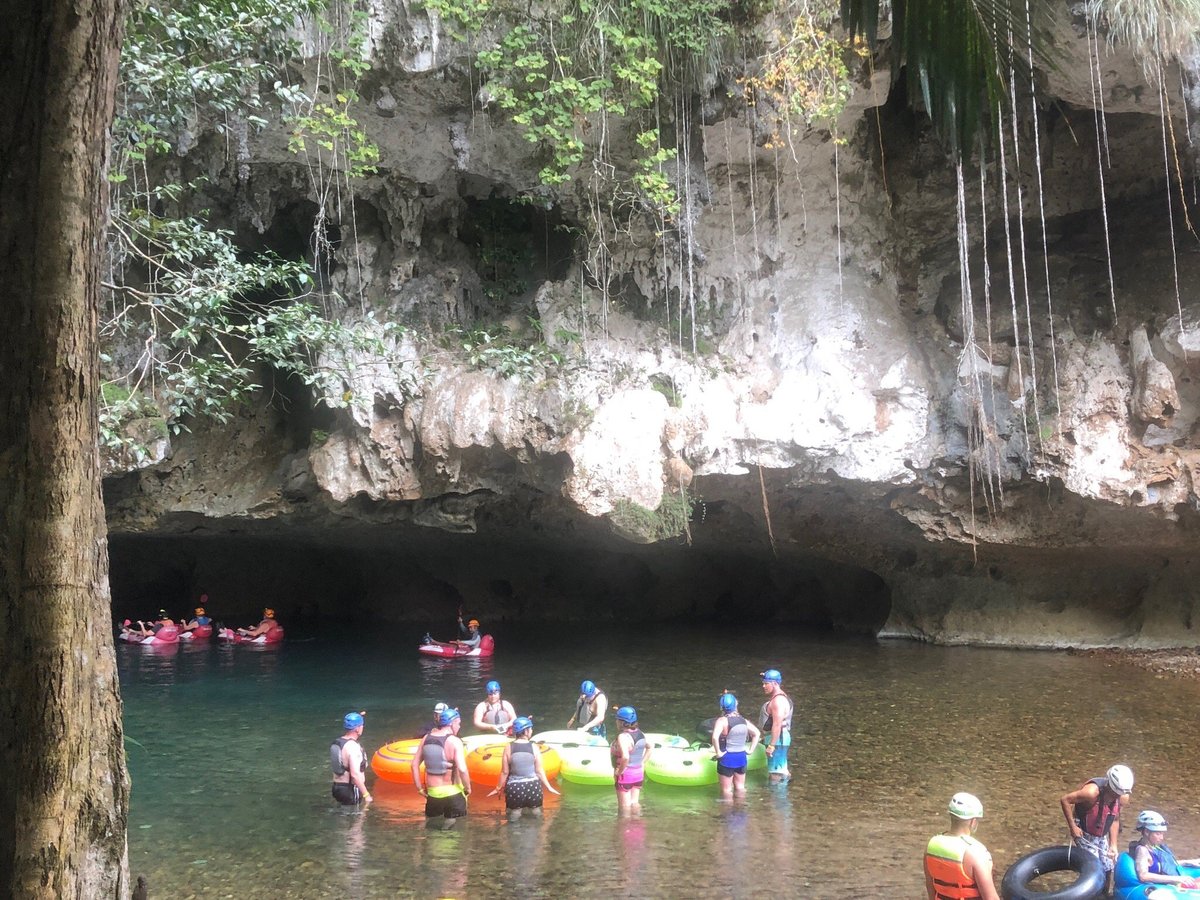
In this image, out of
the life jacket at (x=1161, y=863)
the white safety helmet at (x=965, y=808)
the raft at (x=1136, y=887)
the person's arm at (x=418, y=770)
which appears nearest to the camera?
the white safety helmet at (x=965, y=808)

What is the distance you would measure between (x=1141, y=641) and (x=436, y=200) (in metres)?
12.7

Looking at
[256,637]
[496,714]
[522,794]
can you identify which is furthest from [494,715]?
[256,637]

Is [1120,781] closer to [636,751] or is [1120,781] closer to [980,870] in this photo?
[980,870]

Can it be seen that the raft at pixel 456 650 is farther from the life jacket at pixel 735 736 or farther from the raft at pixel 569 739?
the life jacket at pixel 735 736

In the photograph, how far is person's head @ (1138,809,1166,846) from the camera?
17.3ft

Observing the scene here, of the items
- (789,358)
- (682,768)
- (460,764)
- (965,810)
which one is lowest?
(682,768)

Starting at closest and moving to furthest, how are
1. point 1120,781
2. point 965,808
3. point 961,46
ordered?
point 961,46 → point 965,808 → point 1120,781

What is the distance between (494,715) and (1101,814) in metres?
5.92

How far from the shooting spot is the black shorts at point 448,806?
7496 mm

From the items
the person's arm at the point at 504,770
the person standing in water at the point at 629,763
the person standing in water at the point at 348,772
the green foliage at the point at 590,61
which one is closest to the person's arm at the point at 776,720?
the person standing in water at the point at 629,763

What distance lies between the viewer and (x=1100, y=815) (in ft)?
18.8

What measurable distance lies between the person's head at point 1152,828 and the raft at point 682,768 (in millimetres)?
3737

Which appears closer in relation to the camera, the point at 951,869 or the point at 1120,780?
the point at 951,869

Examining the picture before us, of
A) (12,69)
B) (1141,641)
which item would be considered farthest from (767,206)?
(12,69)
